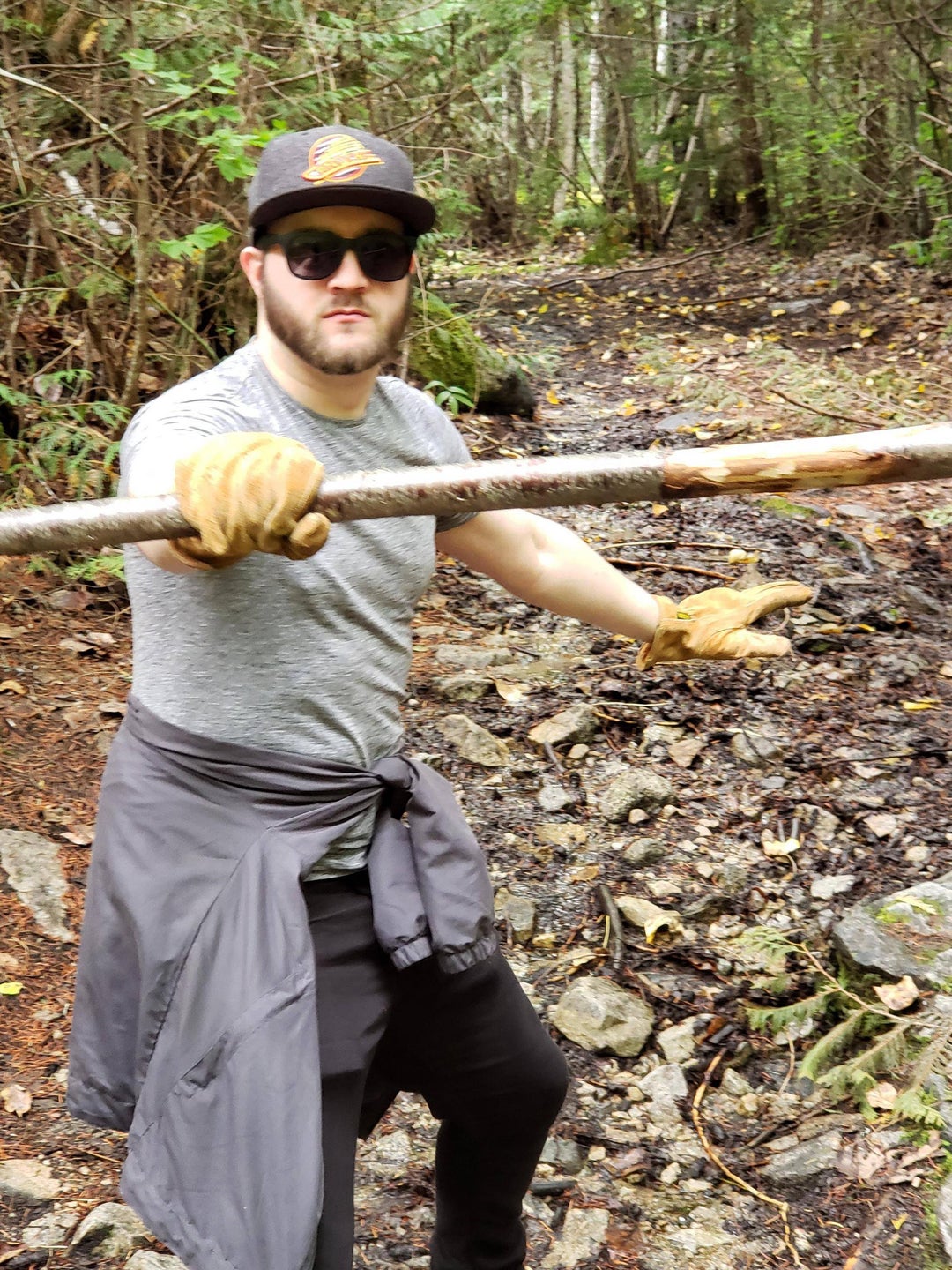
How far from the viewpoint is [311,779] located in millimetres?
2148

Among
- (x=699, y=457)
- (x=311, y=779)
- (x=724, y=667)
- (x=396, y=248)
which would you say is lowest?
(x=724, y=667)

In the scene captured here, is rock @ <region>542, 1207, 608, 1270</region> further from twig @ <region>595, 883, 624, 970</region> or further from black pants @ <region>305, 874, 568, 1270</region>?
twig @ <region>595, 883, 624, 970</region>

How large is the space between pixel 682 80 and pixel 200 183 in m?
8.86

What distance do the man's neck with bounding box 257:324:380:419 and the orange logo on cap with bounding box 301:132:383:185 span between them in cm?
30

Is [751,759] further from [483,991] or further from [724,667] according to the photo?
[483,991]

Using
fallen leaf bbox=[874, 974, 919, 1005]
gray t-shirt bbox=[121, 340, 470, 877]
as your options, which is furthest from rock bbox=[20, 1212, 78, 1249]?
fallen leaf bbox=[874, 974, 919, 1005]

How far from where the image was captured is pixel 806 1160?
3150mm

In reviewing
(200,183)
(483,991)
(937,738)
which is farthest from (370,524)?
(200,183)

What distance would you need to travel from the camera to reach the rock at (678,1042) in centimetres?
364

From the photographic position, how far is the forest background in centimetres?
545

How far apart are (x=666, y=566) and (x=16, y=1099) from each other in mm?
4264

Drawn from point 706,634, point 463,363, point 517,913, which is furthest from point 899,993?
point 463,363

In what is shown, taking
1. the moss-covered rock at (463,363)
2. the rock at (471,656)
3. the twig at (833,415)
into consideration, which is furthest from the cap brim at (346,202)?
the twig at (833,415)

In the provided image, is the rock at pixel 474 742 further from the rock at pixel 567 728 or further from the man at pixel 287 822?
the man at pixel 287 822
